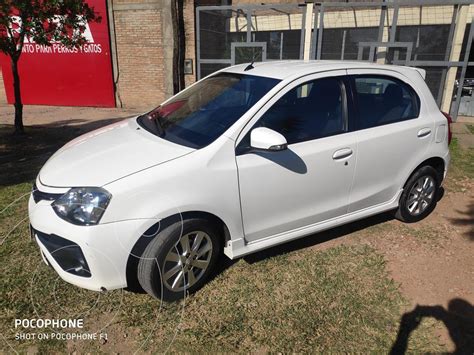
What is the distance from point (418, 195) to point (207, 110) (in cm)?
255

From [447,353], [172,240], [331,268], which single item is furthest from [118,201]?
[447,353]

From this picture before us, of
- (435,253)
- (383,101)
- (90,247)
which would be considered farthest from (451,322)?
(90,247)

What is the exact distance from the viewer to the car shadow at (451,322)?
8.43 feet

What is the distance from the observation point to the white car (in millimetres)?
2553

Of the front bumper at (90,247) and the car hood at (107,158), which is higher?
the car hood at (107,158)

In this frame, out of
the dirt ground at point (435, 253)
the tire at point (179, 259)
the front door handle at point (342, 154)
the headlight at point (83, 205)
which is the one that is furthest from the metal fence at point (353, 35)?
the headlight at point (83, 205)

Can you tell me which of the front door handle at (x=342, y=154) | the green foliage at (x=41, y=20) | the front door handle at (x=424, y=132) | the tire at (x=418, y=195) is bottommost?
the tire at (x=418, y=195)

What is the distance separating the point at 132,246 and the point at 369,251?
232 cm

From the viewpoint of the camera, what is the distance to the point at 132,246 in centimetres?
Answer: 255

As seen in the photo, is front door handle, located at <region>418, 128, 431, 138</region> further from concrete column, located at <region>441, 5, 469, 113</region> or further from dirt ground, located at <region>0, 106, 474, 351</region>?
concrete column, located at <region>441, 5, 469, 113</region>

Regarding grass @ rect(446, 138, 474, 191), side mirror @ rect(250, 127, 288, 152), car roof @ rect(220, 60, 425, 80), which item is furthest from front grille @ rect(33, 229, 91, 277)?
grass @ rect(446, 138, 474, 191)

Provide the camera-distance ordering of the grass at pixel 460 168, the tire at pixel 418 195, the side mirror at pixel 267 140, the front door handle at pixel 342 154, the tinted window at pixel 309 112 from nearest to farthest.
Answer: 1. the side mirror at pixel 267 140
2. the tinted window at pixel 309 112
3. the front door handle at pixel 342 154
4. the tire at pixel 418 195
5. the grass at pixel 460 168

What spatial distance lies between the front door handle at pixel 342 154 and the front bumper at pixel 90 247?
1.66m

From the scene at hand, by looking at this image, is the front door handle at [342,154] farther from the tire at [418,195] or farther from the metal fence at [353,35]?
the metal fence at [353,35]
